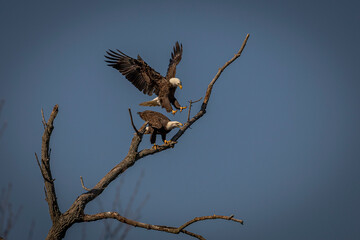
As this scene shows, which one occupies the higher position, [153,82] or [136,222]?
[153,82]

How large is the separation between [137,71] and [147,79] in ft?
0.88

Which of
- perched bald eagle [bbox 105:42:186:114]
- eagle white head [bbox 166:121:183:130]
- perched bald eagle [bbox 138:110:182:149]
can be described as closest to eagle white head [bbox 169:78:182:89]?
perched bald eagle [bbox 105:42:186:114]

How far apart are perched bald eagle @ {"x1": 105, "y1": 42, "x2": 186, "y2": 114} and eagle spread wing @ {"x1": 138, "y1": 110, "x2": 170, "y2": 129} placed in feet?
7.27

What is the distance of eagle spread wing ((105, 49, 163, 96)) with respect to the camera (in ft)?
28.9

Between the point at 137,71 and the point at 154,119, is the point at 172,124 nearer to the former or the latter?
the point at 154,119

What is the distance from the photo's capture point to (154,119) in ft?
20.9

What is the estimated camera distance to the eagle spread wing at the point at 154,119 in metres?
6.32

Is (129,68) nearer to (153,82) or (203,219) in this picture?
(153,82)

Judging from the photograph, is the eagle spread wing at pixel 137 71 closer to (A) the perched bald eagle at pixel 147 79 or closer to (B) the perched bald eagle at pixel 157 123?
(A) the perched bald eagle at pixel 147 79

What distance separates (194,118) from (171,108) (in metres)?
2.41

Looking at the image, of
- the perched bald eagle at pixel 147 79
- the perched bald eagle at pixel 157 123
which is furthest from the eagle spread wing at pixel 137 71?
the perched bald eagle at pixel 157 123

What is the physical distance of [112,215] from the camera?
15.5 ft

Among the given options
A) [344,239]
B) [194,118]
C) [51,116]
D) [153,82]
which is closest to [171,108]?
[153,82]

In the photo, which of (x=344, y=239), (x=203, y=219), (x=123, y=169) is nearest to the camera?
(x=203, y=219)
